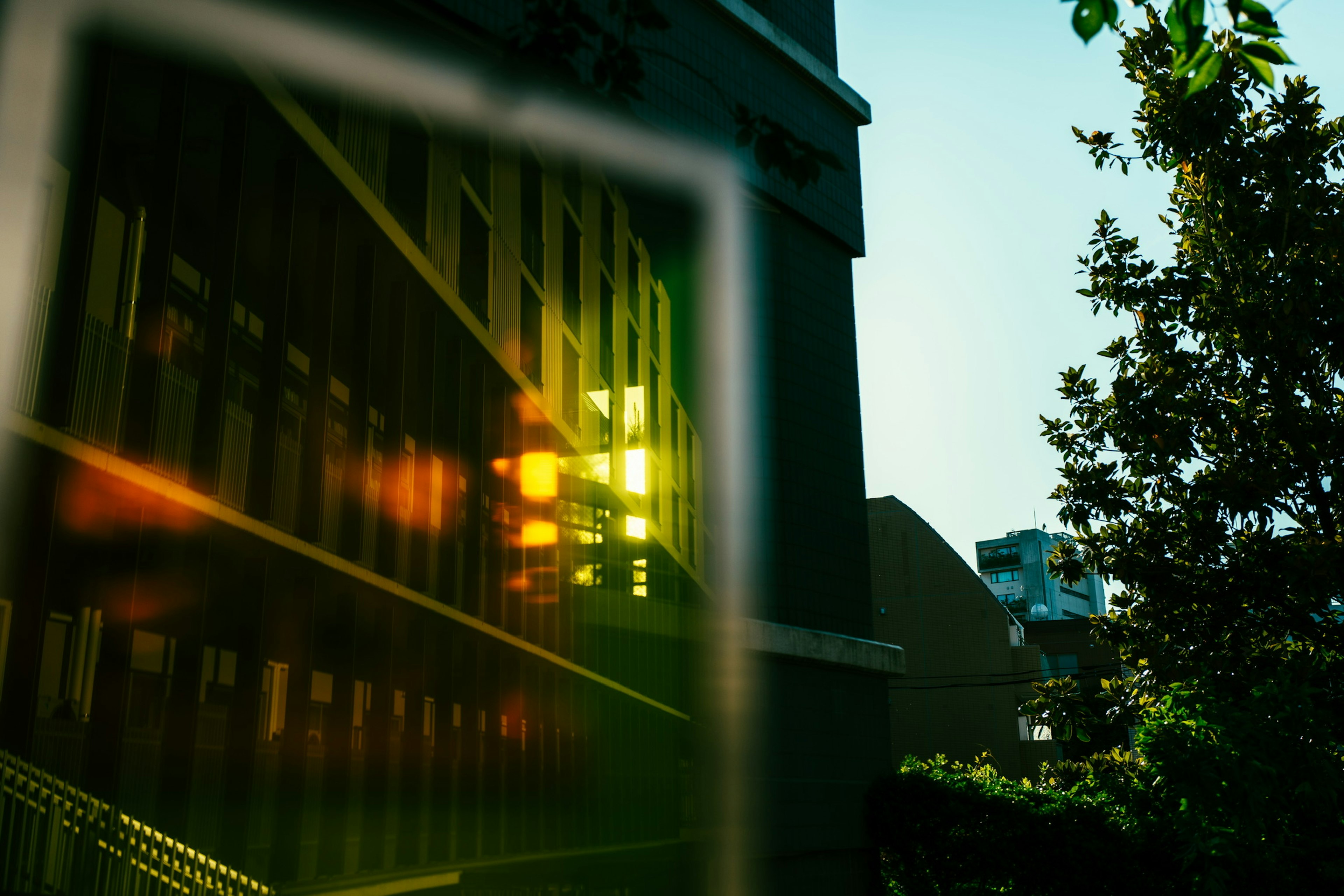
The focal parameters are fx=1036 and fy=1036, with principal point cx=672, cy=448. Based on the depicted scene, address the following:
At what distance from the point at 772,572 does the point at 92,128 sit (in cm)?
1185

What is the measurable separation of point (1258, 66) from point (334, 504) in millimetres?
8817

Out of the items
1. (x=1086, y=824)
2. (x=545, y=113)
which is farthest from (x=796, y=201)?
(x=1086, y=824)

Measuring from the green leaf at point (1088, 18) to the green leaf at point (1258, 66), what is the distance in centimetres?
53

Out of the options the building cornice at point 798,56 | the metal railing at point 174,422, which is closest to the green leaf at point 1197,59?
the metal railing at point 174,422

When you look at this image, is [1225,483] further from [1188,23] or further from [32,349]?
[32,349]

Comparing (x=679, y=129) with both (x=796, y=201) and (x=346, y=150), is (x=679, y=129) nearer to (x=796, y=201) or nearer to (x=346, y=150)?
(x=796, y=201)

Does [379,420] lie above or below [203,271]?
below

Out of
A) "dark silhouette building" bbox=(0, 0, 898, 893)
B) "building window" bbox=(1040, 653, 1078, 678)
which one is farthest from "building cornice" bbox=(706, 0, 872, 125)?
"building window" bbox=(1040, 653, 1078, 678)

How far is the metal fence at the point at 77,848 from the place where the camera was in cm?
648

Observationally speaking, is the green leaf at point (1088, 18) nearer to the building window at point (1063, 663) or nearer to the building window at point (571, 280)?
the building window at point (571, 280)

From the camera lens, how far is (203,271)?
10.5 metres

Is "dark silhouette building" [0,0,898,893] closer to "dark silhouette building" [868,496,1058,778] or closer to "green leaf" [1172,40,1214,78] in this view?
"green leaf" [1172,40,1214,78]

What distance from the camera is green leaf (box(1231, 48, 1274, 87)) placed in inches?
144

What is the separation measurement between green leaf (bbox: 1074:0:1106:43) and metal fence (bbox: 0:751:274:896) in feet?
23.1
